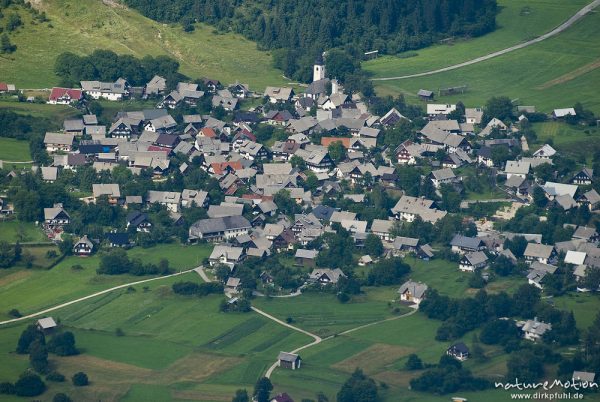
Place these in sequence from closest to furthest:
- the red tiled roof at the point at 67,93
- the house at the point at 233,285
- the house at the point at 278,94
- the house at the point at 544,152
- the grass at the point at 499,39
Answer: the house at the point at 233,285
the house at the point at 544,152
the red tiled roof at the point at 67,93
the house at the point at 278,94
the grass at the point at 499,39

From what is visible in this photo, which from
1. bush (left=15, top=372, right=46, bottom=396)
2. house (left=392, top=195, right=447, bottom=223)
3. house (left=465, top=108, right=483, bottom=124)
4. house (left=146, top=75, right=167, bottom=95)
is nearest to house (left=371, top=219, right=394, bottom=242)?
house (left=392, top=195, right=447, bottom=223)

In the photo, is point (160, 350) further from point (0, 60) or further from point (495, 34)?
point (495, 34)

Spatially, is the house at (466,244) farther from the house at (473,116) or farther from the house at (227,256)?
the house at (473,116)

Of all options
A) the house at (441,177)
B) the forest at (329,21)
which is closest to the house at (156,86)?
the forest at (329,21)

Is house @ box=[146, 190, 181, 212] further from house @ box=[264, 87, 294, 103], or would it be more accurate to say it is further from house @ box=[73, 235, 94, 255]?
house @ box=[264, 87, 294, 103]

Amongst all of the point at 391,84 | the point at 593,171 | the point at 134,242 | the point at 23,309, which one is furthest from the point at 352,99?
the point at 23,309

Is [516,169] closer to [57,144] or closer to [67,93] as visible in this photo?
[57,144]

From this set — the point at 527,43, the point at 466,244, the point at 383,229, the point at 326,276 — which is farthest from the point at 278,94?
the point at 326,276
